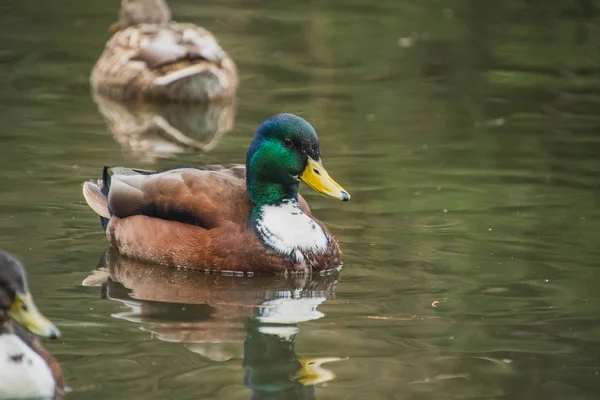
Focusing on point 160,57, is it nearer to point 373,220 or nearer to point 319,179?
point 373,220

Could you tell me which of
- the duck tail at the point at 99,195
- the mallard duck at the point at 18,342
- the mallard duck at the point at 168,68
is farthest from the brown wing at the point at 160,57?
the mallard duck at the point at 18,342

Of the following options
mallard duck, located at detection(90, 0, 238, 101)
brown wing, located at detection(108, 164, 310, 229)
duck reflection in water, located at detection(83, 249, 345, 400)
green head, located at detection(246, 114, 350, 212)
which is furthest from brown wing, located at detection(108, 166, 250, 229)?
mallard duck, located at detection(90, 0, 238, 101)

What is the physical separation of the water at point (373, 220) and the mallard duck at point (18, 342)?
38 cm

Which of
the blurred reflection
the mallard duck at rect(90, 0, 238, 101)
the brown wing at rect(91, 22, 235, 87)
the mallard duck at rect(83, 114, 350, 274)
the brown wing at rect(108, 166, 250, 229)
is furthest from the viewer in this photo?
the brown wing at rect(91, 22, 235, 87)

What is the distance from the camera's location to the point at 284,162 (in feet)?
31.3

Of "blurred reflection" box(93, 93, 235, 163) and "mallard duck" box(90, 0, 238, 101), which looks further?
"mallard duck" box(90, 0, 238, 101)

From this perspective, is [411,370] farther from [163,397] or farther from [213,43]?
[213,43]

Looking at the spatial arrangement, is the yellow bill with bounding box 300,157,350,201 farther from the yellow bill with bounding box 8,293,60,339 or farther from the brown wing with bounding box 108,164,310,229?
the yellow bill with bounding box 8,293,60,339

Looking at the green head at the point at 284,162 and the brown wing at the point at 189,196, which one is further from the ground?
the green head at the point at 284,162

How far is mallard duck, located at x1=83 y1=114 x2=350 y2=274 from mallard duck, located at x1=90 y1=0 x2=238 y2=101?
574 centimetres

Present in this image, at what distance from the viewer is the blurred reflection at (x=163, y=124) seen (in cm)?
1309

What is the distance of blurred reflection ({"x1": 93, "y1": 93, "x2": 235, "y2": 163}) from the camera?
13086 mm

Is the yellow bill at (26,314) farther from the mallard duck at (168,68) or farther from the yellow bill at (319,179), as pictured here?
the mallard duck at (168,68)

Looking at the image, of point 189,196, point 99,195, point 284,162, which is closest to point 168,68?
point 99,195
